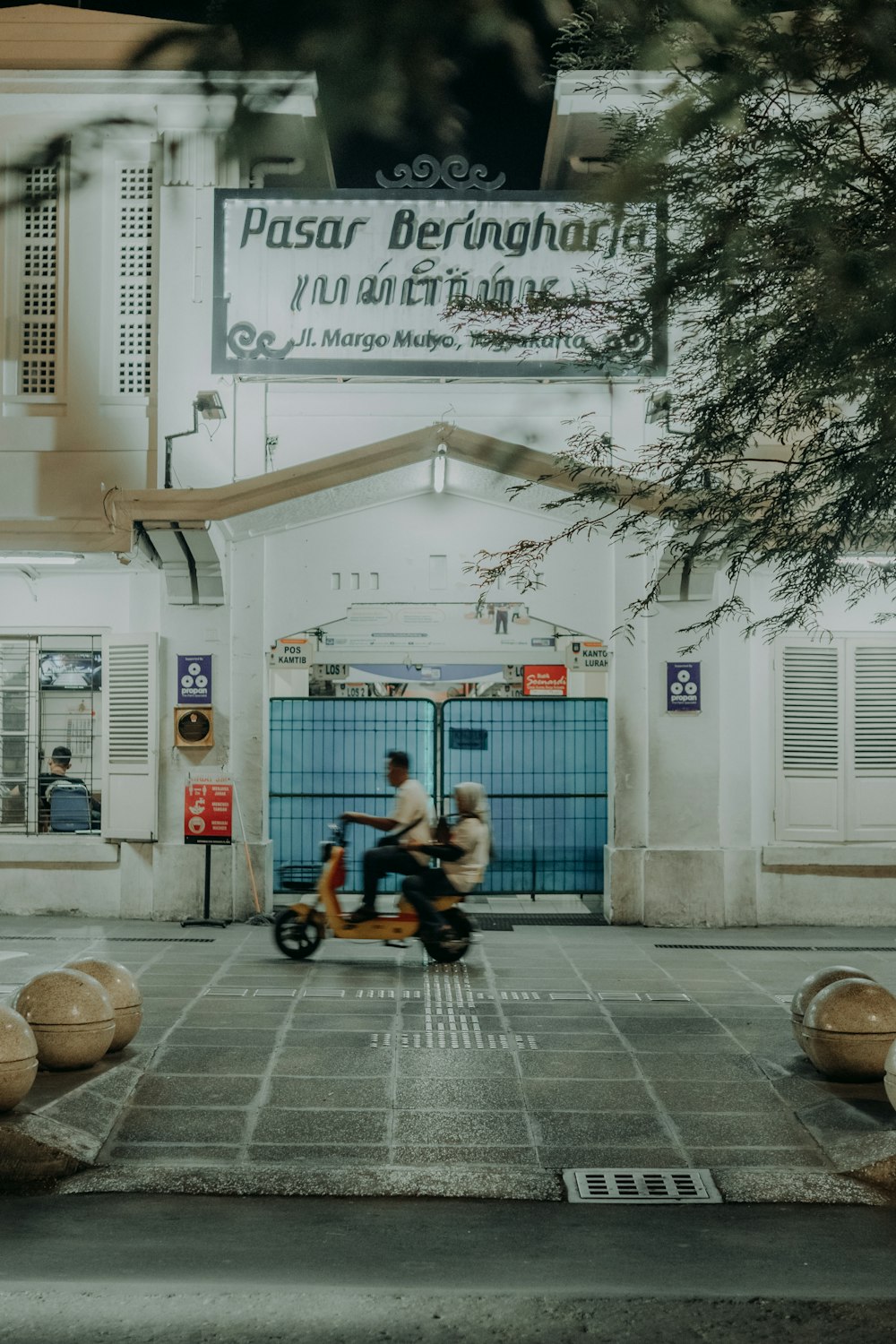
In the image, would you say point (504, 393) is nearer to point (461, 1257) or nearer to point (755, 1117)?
point (755, 1117)

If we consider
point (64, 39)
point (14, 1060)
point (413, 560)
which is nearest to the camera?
point (14, 1060)

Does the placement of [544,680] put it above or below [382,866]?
above

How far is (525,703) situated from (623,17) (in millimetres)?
10295

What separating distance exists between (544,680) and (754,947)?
3.92 metres

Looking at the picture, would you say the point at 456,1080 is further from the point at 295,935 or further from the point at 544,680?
the point at 544,680

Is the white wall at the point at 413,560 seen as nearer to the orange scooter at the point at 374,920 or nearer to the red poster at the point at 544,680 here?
the red poster at the point at 544,680

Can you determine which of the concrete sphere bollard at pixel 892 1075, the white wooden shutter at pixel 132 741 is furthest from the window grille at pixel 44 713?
the concrete sphere bollard at pixel 892 1075

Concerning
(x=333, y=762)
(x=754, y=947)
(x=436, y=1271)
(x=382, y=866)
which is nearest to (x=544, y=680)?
(x=333, y=762)

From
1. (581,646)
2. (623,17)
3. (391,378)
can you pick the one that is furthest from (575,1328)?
(391,378)

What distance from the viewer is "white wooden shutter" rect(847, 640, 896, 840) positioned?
43.4ft

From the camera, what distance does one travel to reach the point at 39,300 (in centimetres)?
1347

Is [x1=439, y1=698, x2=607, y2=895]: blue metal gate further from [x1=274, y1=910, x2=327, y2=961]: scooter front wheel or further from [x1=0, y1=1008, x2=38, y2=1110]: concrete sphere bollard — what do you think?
[x1=0, y1=1008, x2=38, y2=1110]: concrete sphere bollard

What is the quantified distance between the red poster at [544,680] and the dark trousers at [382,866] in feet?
13.1

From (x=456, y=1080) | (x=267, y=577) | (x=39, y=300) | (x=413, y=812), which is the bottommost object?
(x=456, y=1080)
